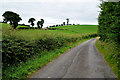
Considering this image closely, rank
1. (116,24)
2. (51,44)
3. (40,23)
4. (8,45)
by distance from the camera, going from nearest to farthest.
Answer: (8,45) → (116,24) → (51,44) → (40,23)

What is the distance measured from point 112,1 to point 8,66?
35.6 ft

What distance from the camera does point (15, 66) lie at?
9.70 metres

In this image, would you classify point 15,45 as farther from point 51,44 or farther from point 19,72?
point 51,44

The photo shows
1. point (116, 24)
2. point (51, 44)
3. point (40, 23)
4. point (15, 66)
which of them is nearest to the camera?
point (15, 66)

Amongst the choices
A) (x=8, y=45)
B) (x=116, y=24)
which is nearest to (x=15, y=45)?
(x=8, y=45)

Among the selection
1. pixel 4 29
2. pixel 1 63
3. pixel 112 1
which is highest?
pixel 112 1

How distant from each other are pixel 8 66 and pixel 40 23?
97.1 metres

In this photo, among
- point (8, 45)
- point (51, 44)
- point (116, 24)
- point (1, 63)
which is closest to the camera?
point (1, 63)

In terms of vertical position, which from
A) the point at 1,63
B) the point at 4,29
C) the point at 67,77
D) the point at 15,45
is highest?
the point at 4,29

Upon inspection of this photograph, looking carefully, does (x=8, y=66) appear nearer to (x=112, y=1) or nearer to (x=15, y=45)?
(x=15, y=45)

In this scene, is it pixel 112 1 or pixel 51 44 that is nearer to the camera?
pixel 112 1

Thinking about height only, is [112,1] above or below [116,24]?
above

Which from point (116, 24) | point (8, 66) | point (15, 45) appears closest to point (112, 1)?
point (116, 24)

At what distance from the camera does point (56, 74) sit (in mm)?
8570
